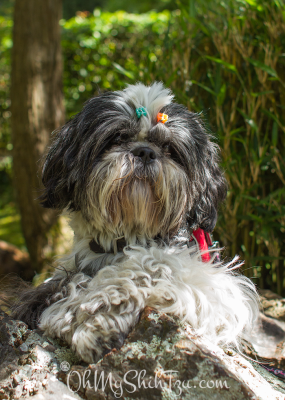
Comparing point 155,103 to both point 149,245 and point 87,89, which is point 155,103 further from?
point 87,89

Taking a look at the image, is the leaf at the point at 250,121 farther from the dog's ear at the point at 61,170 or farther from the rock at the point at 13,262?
the rock at the point at 13,262

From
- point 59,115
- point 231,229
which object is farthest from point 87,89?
point 231,229

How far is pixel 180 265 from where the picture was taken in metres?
1.93

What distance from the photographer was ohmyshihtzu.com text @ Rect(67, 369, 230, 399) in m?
1.37

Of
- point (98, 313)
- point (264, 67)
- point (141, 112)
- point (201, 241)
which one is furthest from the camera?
point (264, 67)

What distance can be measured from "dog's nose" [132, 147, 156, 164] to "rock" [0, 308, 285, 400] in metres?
0.76

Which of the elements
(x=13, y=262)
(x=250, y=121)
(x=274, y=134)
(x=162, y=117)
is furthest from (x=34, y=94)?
(x=162, y=117)

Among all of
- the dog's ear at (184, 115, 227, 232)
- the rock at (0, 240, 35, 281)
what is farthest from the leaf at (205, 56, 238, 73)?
the rock at (0, 240, 35, 281)

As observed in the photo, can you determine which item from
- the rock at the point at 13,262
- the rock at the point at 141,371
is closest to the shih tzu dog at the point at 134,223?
the rock at the point at 141,371

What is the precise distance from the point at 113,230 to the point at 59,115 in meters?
3.35

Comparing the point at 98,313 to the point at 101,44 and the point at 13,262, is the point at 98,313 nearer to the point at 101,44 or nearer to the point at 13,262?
the point at 13,262

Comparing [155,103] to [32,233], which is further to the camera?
[32,233]

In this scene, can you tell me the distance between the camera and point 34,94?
4672 mm

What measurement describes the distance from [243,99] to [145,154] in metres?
1.58
